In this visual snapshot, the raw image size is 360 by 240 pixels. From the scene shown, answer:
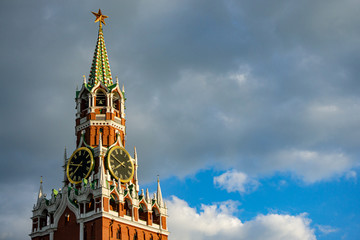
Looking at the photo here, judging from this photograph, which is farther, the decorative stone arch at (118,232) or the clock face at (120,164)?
the clock face at (120,164)

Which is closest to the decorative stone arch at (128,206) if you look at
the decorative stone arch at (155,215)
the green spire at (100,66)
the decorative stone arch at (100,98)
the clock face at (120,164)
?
the clock face at (120,164)

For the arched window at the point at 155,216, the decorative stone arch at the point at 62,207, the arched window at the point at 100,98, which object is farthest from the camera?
the arched window at the point at 100,98

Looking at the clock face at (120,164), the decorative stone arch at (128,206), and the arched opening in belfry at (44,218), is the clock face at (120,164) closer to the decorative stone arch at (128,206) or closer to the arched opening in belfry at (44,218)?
the decorative stone arch at (128,206)

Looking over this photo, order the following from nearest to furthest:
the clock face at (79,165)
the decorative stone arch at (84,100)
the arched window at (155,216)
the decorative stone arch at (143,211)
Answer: the decorative stone arch at (143,211) < the clock face at (79,165) < the arched window at (155,216) < the decorative stone arch at (84,100)

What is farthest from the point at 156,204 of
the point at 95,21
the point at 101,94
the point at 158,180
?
the point at 95,21

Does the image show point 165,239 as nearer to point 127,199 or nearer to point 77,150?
point 127,199

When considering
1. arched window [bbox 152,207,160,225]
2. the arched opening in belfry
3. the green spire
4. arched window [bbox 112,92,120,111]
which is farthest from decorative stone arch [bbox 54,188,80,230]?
the green spire

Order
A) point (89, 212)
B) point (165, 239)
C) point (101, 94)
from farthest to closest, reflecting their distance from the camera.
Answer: point (101, 94)
point (165, 239)
point (89, 212)

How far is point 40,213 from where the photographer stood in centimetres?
11769

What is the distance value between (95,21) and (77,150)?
28.4 metres

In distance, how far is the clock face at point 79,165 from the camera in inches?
4636

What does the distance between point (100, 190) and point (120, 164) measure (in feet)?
34.5

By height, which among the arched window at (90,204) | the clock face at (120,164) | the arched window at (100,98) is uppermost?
the arched window at (100,98)

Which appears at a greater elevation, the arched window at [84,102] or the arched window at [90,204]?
the arched window at [84,102]
